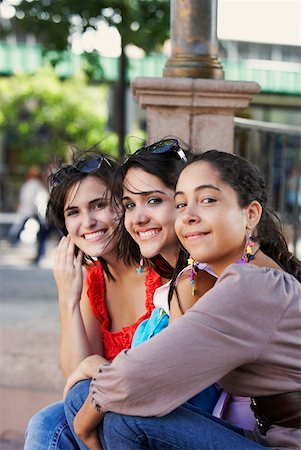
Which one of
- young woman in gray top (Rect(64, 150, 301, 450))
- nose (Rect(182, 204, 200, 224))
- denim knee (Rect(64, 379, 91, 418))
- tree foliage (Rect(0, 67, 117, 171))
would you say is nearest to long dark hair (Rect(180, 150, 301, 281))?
young woman in gray top (Rect(64, 150, 301, 450))

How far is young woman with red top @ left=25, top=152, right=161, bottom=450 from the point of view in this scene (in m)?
3.23

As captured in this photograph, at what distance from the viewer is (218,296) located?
2182 millimetres

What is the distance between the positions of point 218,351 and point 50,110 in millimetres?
24653

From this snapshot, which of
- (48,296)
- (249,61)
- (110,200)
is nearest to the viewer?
(110,200)

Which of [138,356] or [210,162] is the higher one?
[210,162]

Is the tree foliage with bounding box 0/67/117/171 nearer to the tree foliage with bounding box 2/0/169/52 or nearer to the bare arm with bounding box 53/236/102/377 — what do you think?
the tree foliage with bounding box 2/0/169/52

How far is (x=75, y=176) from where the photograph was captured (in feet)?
11.0

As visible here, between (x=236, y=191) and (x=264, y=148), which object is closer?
(x=236, y=191)

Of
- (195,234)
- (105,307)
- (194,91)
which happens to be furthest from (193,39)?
(195,234)

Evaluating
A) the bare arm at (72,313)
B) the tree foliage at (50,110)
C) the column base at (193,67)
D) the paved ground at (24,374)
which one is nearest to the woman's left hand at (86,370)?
the bare arm at (72,313)

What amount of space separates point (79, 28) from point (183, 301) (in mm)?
5595

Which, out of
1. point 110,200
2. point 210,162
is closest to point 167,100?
point 110,200

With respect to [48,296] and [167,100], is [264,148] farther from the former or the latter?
[48,296]

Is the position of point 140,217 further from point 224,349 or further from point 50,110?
point 50,110
